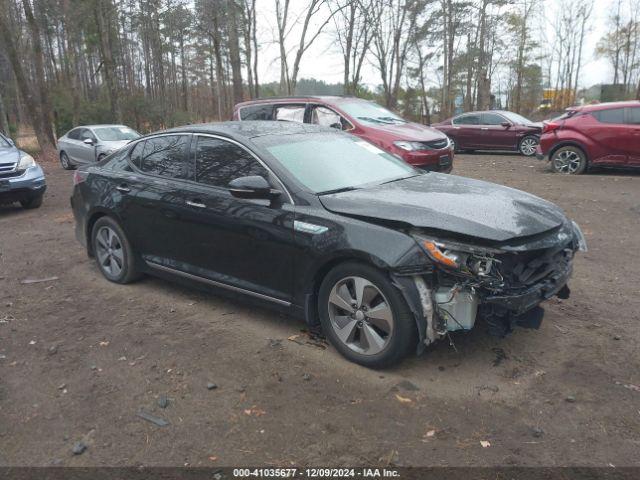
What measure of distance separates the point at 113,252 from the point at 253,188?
2329 millimetres

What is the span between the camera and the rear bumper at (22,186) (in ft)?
30.0

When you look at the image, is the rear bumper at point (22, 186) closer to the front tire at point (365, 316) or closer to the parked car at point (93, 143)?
the parked car at point (93, 143)

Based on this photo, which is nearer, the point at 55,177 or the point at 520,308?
the point at 520,308

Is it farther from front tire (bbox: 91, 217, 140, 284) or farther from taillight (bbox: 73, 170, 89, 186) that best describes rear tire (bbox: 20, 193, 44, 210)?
front tire (bbox: 91, 217, 140, 284)

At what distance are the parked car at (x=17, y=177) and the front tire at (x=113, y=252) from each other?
4.53m

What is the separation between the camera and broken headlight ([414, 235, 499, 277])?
3.34 meters

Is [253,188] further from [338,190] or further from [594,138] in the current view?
[594,138]

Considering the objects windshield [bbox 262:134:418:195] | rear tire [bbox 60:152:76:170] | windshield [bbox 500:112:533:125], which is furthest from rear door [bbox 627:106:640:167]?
rear tire [bbox 60:152:76:170]

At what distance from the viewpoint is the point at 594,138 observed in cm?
1153

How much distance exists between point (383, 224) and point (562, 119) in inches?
402

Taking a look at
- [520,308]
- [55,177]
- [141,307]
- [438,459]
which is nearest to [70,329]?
[141,307]

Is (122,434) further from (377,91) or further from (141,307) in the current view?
(377,91)

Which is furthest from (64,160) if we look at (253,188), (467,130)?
(253,188)

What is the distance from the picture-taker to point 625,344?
12.9ft
